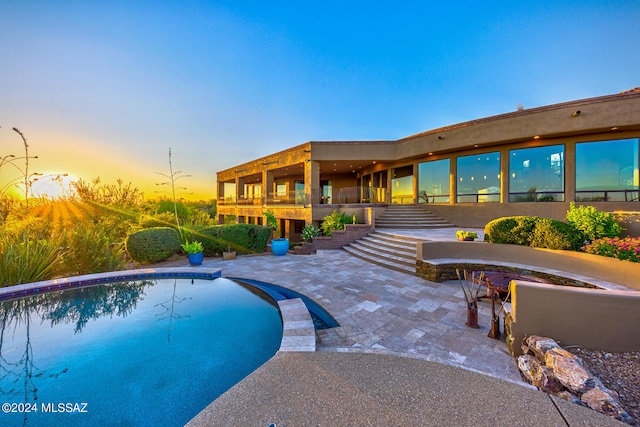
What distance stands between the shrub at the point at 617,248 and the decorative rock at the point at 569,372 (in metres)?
3.77

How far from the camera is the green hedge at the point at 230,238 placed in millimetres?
9797

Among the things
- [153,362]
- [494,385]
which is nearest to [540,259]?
[494,385]

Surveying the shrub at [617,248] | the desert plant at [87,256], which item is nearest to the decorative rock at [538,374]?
the shrub at [617,248]

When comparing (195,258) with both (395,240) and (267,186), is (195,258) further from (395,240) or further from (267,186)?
(267,186)

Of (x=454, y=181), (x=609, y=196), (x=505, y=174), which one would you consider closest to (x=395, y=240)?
(x=454, y=181)

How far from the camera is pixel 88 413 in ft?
7.76

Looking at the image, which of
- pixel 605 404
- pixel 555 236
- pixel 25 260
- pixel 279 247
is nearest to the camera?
pixel 605 404

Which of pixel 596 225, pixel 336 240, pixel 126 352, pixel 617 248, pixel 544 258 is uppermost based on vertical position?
pixel 596 225

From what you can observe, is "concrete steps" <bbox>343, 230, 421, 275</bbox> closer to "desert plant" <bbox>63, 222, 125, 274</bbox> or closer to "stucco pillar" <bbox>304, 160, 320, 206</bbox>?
"stucco pillar" <bbox>304, 160, 320, 206</bbox>

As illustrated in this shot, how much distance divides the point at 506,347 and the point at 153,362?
5.02 meters

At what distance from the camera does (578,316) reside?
10.0ft

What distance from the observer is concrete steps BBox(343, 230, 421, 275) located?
749 centimetres

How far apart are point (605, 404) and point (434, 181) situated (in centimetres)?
1311

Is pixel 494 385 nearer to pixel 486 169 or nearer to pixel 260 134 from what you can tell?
pixel 486 169
